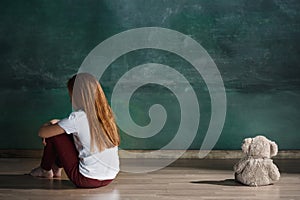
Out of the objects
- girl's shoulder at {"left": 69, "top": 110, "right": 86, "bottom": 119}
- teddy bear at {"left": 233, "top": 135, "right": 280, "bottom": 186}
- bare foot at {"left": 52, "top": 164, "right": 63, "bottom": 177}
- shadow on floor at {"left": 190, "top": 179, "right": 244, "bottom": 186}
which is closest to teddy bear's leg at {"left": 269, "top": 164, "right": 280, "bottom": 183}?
teddy bear at {"left": 233, "top": 135, "right": 280, "bottom": 186}

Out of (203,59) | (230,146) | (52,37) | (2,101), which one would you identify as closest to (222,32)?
(203,59)

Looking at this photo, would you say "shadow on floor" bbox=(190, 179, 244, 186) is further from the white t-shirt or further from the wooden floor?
the white t-shirt

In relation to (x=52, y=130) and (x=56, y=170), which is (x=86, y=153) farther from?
(x=56, y=170)

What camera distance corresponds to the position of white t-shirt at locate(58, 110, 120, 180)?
3293 mm

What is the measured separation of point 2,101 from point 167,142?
4.01 feet

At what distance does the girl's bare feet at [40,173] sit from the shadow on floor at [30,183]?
0.12 feet

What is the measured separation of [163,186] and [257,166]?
0.56 m

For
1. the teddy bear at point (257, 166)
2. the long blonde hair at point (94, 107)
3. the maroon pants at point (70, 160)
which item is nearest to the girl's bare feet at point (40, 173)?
the maroon pants at point (70, 160)

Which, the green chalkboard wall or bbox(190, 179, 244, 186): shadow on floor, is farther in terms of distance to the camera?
the green chalkboard wall

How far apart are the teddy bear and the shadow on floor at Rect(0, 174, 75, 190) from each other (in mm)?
984

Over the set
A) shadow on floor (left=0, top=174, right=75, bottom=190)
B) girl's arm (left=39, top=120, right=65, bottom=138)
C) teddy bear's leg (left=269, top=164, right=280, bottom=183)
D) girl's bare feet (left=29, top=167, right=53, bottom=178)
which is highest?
girl's arm (left=39, top=120, right=65, bottom=138)

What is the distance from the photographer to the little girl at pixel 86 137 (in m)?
3.30

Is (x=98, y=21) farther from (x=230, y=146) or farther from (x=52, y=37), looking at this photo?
(x=230, y=146)

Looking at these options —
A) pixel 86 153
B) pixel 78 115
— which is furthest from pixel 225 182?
pixel 78 115
